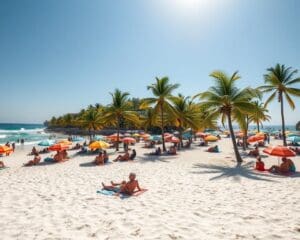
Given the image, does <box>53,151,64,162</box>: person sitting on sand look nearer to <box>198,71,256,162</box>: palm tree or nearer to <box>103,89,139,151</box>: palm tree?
<box>103,89,139,151</box>: palm tree

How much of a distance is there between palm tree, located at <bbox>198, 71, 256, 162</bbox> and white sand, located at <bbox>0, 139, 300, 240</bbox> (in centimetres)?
603

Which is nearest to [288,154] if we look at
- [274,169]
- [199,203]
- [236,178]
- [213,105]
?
[274,169]

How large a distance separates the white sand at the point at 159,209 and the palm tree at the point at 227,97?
6.03 metres

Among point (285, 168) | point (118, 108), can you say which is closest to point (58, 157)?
point (118, 108)

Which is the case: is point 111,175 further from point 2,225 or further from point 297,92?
point 297,92

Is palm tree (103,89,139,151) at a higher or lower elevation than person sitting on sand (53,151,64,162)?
higher

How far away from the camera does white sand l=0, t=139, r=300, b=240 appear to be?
5.38 m

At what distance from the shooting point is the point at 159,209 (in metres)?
6.95

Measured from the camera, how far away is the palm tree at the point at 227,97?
16109 mm

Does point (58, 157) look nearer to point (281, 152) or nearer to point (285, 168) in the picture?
point (281, 152)

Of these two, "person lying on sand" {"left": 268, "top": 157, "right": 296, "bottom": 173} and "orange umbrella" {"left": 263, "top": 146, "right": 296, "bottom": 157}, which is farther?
"person lying on sand" {"left": 268, "top": 157, "right": 296, "bottom": 173}

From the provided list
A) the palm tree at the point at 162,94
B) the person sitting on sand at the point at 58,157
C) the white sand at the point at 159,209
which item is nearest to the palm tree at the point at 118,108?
the palm tree at the point at 162,94

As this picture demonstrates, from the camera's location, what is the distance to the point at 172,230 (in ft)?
18.0

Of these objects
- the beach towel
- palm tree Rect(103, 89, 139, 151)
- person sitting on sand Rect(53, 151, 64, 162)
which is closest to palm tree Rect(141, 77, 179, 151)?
palm tree Rect(103, 89, 139, 151)
